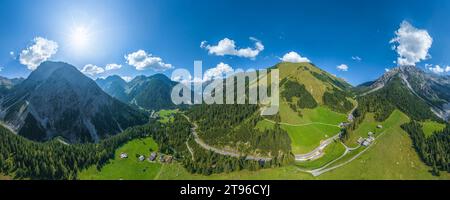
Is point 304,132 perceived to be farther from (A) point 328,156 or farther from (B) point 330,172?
(B) point 330,172

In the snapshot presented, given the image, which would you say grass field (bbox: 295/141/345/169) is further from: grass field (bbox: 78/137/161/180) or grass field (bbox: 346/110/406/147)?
grass field (bbox: 78/137/161/180)

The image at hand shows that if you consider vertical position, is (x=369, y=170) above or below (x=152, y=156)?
below

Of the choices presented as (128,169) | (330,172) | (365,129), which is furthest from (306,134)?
(128,169)

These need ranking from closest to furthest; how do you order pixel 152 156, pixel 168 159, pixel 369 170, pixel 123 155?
pixel 369 170 → pixel 168 159 → pixel 123 155 → pixel 152 156

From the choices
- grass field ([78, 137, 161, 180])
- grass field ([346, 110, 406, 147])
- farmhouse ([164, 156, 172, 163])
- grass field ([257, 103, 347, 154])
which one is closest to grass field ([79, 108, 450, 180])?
grass field ([78, 137, 161, 180])

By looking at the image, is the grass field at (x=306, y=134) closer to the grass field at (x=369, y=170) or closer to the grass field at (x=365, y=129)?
the grass field at (x=365, y=129)
